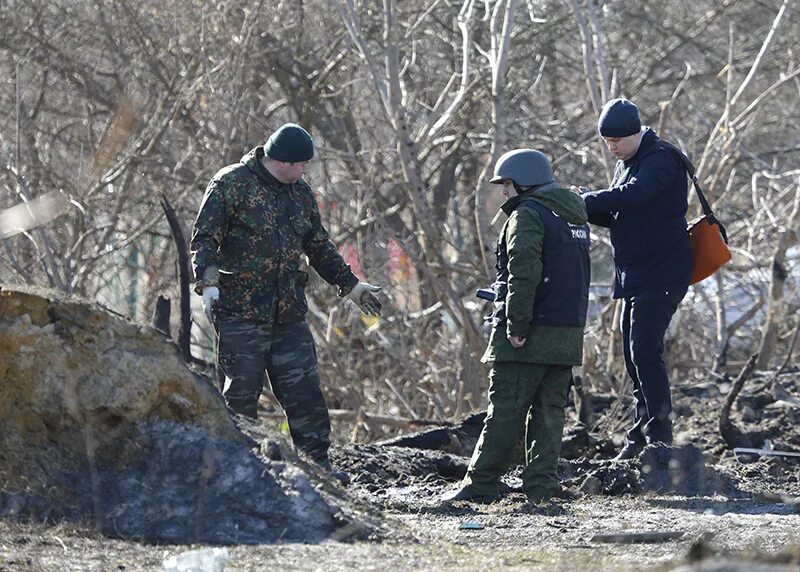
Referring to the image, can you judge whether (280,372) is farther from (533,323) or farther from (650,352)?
(650,352)

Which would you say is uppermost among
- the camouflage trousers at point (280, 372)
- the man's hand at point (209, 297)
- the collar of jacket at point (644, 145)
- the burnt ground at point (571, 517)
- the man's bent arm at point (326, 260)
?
the collar of jacket at point (644, 145)

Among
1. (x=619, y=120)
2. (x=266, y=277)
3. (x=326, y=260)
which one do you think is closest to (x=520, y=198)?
(x=619, y=120)

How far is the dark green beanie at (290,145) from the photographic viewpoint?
21.8ft

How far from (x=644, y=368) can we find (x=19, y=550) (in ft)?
11.7

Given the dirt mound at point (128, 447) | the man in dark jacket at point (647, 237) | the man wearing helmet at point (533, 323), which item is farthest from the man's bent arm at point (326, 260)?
the dirt mound at point (128, 447)

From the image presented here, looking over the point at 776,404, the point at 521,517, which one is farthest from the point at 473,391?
the point at 521,517

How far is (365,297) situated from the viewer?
7102 mm

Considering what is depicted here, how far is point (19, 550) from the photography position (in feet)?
15.5

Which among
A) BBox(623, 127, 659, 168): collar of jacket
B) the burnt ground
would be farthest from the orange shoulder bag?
the burnt ground

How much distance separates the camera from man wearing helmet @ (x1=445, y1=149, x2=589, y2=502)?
631 cm

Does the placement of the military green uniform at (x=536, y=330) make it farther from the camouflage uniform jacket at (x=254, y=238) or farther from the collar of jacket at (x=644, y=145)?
the camouflage uniform jacket at (x=254, y=238)

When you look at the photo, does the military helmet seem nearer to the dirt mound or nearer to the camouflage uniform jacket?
the camouflage uniform jacket

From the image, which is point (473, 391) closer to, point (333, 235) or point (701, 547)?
point (333, 235)

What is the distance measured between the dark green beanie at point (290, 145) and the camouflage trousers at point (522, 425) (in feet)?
4.52
